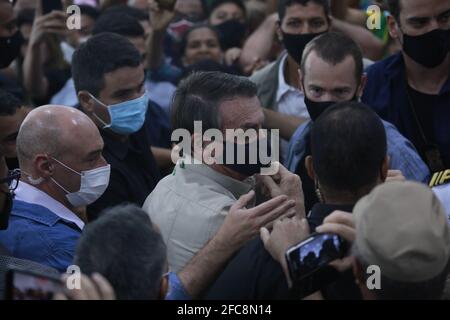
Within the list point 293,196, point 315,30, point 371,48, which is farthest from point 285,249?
point 371,48

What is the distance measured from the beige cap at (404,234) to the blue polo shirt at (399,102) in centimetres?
207

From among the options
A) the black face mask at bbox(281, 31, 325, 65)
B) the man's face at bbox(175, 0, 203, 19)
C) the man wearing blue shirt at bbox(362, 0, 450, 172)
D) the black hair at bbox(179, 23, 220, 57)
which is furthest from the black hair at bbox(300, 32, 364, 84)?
the man's face at bbox(175, 0, 203, 19)

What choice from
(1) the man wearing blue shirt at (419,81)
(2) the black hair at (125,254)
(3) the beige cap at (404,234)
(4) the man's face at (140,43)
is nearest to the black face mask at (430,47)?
(1) the man wearing blue shirt at (419,81)

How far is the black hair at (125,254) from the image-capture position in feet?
9.52

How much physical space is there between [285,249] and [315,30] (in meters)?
3.05

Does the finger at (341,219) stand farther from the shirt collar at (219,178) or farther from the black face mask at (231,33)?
the black face mask at (231,33)

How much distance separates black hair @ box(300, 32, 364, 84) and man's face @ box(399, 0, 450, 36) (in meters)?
0.38

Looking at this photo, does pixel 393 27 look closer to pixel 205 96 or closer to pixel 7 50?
pixel 205 96

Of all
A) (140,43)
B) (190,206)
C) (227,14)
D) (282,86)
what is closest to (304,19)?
(282,86)

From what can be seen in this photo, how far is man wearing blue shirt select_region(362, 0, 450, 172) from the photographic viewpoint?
4.95m

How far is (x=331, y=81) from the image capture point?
15.8 ft

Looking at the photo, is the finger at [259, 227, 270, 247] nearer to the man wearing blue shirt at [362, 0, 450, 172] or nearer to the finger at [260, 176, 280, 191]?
the finger at [260, 176, 280, 191]
